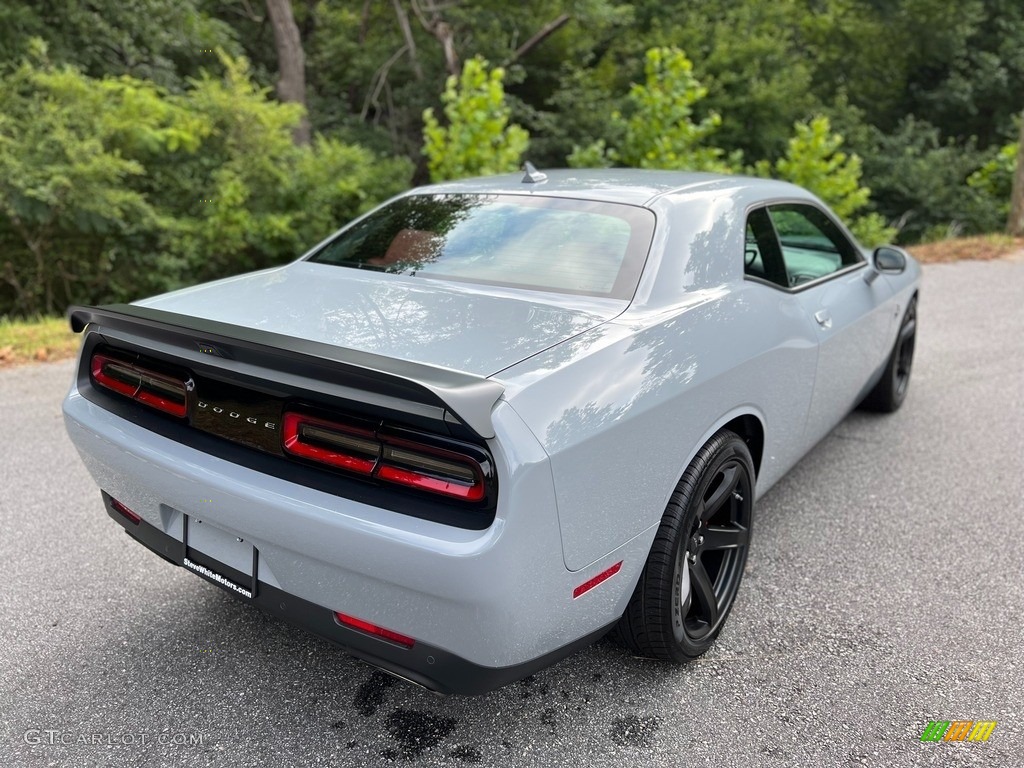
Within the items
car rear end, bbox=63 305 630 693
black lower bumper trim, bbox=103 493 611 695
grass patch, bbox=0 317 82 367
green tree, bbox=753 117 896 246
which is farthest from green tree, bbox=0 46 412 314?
black lower bumper trim, bbox=103 493 611 695

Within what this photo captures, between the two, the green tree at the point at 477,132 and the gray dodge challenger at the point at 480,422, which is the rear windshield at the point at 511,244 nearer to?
the gray dodge challenger at the point at 480,422

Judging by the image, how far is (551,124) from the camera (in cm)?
1561

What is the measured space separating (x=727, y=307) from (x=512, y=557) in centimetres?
129

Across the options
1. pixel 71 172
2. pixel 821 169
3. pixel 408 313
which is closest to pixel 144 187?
pixel 71 172

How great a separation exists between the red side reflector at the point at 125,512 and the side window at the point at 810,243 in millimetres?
2629

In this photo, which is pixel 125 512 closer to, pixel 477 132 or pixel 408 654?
pixel 408 654

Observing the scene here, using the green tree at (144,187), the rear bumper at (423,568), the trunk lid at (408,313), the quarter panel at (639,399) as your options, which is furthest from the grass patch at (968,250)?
the rear bumper at (423,568)

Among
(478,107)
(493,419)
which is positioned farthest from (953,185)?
(493,419)

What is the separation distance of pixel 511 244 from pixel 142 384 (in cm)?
128

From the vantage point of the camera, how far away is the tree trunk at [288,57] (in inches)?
516

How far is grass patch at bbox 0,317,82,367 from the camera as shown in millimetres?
5625

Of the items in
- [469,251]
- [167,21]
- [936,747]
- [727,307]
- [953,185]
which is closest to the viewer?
[936,747]

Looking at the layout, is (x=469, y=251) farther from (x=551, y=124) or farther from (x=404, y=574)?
(x=551, y=124)

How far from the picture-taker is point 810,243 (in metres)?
3.83
